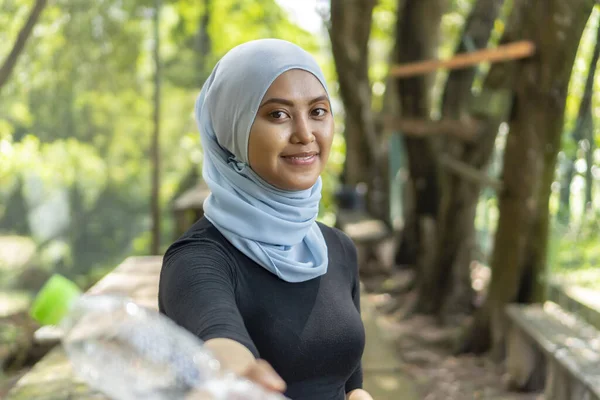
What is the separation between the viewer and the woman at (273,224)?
4.13 feet

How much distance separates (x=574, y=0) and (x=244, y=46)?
3.41 m

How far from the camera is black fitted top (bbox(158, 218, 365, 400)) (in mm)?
1157

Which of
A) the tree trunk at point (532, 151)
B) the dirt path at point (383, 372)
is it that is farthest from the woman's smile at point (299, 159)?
the tree trunk at point (532, 151)

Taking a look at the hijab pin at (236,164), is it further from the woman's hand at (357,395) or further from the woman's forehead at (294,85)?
the woman's hand at (357,395)

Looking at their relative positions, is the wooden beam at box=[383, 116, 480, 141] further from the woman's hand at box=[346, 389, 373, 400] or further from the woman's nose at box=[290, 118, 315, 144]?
the woman's nose at box=[290, 118, 315, 144]

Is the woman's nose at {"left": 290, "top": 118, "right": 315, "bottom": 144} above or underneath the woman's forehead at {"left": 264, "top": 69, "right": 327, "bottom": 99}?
underneath

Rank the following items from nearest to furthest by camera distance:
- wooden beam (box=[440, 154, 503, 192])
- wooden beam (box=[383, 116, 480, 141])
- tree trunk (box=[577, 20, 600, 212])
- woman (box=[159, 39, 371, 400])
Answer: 1. woman (box=[159, 39, 371, 400])
2. tree trunk (box=[577, 20, 600, 212])
3. wooden beam (box=[440, 154, 503, 192])
4. wooden beam (box=[383, 116, 480, 141])

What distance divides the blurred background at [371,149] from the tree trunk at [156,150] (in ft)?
0.07

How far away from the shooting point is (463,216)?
5.93 meters

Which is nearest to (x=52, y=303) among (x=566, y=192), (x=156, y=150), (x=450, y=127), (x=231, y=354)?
(x=231, y=354)

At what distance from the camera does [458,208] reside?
234 inches

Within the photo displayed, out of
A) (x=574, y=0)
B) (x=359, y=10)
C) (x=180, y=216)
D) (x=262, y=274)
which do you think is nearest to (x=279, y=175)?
(x=262, y=274)

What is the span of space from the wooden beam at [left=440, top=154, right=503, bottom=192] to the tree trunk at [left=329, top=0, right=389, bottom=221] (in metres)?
1.23

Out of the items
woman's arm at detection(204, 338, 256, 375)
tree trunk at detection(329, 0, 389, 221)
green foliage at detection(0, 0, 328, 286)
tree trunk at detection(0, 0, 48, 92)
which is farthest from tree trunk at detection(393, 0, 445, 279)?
woman's arm at detection(204, 338, 256, 375)
